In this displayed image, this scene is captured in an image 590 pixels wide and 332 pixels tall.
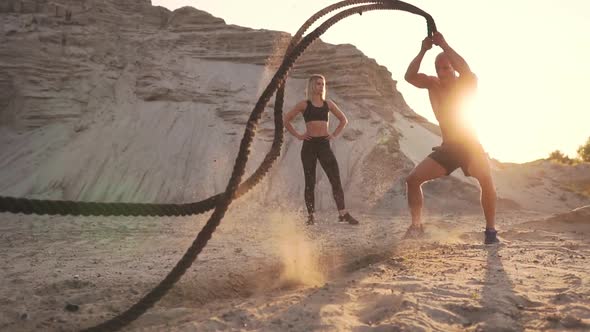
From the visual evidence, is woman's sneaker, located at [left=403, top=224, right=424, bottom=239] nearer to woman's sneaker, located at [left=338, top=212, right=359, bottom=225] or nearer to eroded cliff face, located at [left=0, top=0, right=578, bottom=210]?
woman's sneaker, located at [left=338, top=212, right=359, bottom=225]

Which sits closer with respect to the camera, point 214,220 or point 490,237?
point 214,220

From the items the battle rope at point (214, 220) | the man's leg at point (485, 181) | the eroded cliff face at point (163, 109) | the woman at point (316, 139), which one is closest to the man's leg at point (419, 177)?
the man's leg at point (485, 181)

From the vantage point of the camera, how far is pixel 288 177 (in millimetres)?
12781

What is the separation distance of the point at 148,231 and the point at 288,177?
5964mm

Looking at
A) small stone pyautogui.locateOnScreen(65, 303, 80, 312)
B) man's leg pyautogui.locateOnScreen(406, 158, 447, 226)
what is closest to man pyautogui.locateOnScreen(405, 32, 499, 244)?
man's leg pyautogui.locateOnScreen(406, 158, 447, 226)

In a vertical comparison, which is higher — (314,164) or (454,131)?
(454,131)

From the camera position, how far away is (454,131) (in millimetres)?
4762

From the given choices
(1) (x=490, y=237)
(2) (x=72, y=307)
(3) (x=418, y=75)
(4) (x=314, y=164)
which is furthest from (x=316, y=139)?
(2) (x=72, y=307)

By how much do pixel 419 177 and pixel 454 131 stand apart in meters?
0.55

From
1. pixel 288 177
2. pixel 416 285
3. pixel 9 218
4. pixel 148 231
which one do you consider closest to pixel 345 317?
pixel 416 285

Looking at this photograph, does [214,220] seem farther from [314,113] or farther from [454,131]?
[314,113]

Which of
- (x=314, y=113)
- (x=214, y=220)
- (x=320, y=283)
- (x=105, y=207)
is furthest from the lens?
(x=314, y=113)

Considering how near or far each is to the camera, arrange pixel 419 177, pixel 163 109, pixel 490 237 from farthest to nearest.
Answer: pixel 163 109
pixel 419 177
pixel 490 237

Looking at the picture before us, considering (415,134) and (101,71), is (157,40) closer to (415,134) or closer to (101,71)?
(101,71)
